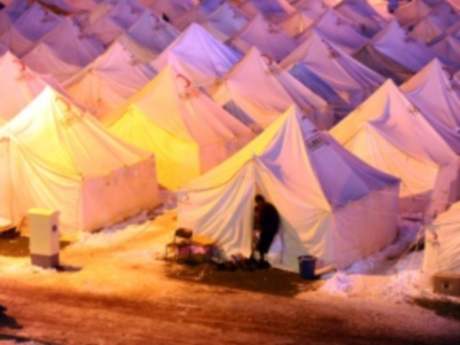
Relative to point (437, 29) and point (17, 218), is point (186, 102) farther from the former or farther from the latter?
point (437, 29)

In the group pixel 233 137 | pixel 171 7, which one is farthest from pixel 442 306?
pixel 171 7

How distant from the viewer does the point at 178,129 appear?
23562 millimetres

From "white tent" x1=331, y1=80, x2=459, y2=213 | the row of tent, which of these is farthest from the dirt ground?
"white tent" x1=331, y1=80, x2=459, y2=213

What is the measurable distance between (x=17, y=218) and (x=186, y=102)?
6.21 meters

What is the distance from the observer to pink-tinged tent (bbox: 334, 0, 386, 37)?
149 feet

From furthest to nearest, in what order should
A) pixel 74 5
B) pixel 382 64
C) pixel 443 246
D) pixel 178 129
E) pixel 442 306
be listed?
pixel 74 5
pixel 382 64
pixel 178 129
pixel 443 246
pixel 442 306

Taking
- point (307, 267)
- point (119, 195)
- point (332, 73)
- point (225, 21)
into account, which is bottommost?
point (307, 267)

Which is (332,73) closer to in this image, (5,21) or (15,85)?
(15,85)

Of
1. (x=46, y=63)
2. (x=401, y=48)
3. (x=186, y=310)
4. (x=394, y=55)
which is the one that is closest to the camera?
(x=186, y=310)

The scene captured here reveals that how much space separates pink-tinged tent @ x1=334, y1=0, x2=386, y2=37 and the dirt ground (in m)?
29.9

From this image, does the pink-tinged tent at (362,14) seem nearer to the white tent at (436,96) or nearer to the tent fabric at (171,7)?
the tent fabric at (171,7)

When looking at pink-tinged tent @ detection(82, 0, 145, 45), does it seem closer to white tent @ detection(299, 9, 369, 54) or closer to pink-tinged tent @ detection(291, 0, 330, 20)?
white tent @ detection(299, 9, 369, 54)

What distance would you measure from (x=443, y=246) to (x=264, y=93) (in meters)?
12.7

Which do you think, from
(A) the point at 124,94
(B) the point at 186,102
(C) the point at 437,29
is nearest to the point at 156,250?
(B) the point at 186,102
